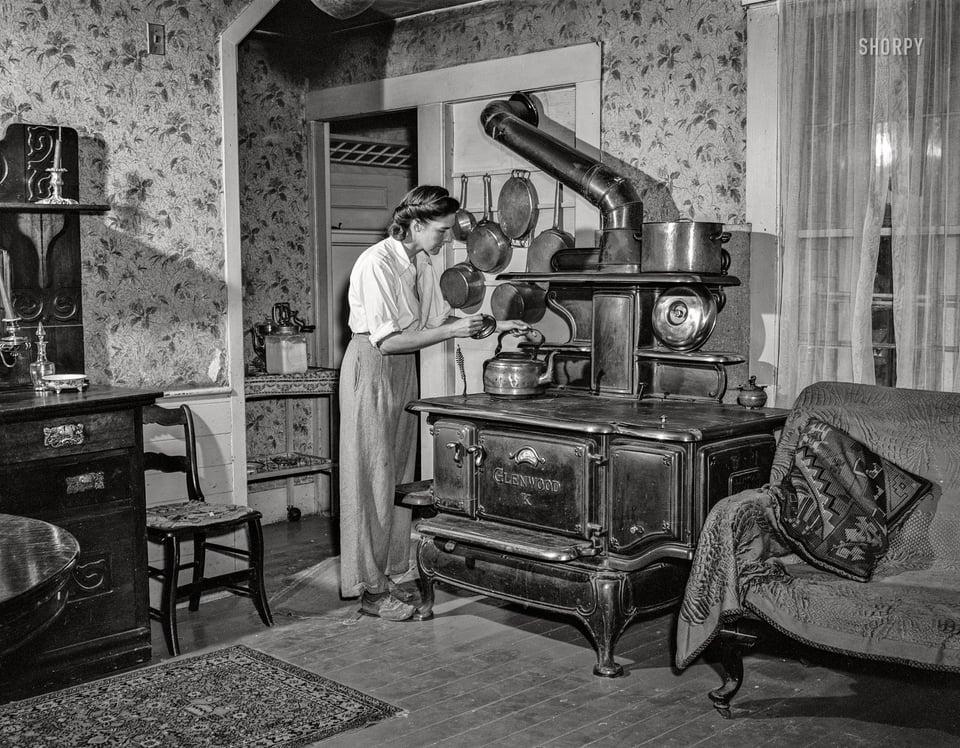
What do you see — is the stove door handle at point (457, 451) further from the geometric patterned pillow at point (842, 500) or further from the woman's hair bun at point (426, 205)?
the geometric patterned pillow at point (842, 500)

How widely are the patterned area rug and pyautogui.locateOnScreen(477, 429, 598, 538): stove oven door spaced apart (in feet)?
2.84

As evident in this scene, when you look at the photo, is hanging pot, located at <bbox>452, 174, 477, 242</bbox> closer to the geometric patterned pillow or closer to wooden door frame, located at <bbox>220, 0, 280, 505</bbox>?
wooden door frame, located at <bbox>220, 0, 280, 505</bbox>

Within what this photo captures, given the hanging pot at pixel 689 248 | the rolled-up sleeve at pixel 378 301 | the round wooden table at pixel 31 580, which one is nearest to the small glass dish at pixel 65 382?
the rolled-up sleeve at pixel 378 301

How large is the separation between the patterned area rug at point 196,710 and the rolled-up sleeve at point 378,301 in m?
1.26

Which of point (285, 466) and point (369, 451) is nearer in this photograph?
point (369, 451)

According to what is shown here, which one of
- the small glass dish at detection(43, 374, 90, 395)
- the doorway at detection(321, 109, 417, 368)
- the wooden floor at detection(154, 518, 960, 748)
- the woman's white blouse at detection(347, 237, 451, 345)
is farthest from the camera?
the doorway at detection(321, 109, 417, 368)

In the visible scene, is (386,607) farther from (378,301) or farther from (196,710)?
(378,301)

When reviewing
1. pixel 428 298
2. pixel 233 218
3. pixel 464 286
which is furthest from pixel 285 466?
pixel 428 298

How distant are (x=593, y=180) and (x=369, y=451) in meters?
1.39

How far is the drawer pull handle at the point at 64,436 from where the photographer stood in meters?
3.42

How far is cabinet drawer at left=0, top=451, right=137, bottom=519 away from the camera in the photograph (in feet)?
11.0

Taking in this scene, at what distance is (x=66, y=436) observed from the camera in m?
3.46

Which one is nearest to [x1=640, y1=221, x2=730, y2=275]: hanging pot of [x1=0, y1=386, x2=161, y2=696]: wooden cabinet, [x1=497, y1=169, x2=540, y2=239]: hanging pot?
[x1=497, y1=169, x2=540, y2=239]: hanging pot

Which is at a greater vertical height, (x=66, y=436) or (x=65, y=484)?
(x=66, y=436)
